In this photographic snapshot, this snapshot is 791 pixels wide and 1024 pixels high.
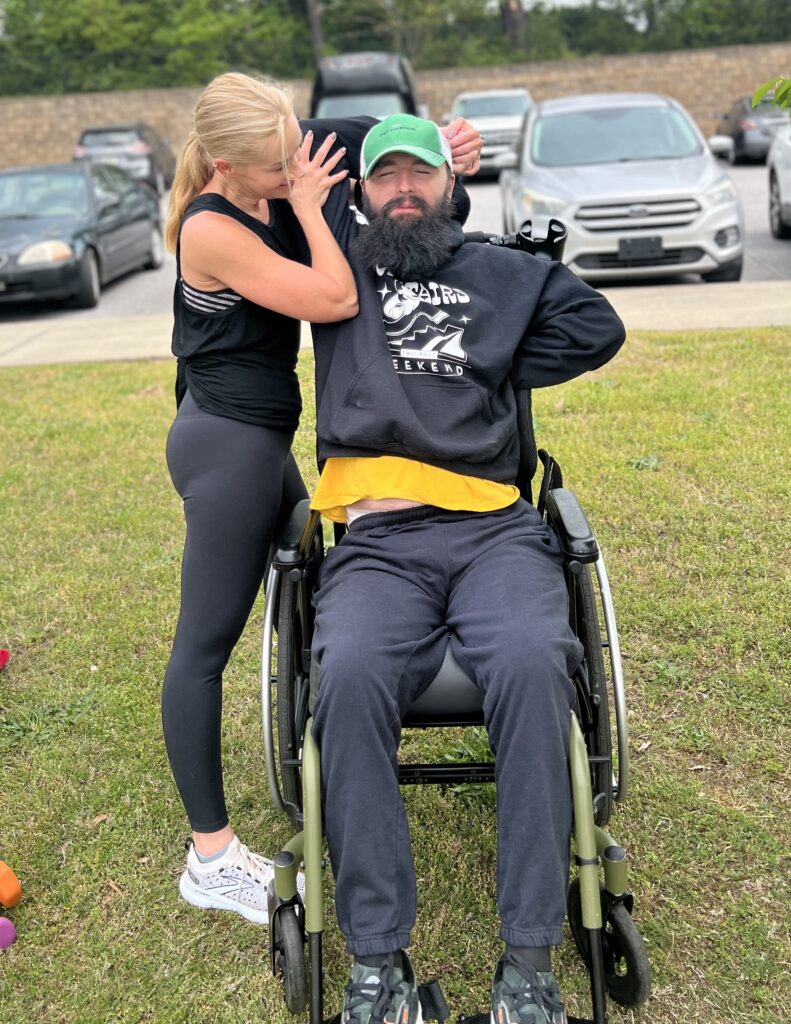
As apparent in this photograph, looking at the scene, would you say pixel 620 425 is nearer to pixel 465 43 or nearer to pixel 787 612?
pixel 787 612

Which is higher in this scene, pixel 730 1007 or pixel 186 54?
pixel 730 1007

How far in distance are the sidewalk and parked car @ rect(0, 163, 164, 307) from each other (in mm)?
472

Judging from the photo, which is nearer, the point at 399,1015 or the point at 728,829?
the point at 399,1015

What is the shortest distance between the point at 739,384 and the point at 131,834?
4.26 meters

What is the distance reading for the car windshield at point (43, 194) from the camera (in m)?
10.2

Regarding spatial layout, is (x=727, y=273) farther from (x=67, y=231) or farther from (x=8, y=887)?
(x=8, y=887)

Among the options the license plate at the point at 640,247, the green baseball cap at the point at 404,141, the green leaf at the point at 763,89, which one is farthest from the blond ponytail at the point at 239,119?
the license plate at the point at 640,247

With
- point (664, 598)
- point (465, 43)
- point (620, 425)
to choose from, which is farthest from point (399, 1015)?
point (465, 43)

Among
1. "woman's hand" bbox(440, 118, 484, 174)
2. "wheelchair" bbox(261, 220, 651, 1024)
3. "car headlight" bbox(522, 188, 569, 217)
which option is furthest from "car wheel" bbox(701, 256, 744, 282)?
"wheelchair" bbox(261, 220, 651, 1024)

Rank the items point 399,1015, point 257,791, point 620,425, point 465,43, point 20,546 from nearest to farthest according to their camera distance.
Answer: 1. point 399,1015
2. point 257,791
3. point 20,546
4. point 620,425
5. point 465,43

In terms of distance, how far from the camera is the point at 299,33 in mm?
35312

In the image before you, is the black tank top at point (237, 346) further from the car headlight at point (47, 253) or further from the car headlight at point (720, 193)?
the car headlight at point (47, 253)

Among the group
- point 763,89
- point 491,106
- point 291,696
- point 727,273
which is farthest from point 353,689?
point 491,106

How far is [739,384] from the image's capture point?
5.87 metres
